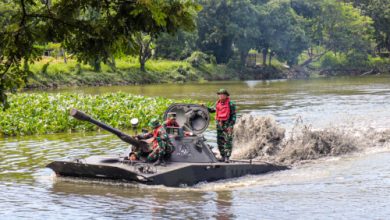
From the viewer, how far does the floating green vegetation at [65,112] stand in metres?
29.4

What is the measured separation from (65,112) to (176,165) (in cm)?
1387

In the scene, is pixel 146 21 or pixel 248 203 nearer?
pixel 146 21

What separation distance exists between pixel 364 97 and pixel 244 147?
2460cm

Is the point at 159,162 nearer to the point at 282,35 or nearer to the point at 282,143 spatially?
the point at 282,143

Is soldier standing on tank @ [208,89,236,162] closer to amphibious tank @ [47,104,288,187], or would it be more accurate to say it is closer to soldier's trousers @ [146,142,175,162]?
amphibious tank @ [47,104,288,187]

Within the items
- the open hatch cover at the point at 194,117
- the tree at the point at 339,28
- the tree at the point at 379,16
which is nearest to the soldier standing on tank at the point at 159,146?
the open hatch cover at the point at 194,117

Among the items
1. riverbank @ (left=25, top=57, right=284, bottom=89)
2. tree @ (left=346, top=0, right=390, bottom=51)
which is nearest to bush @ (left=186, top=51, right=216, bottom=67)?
riverbank @ (left=25, top=57, right=284, bottom=89)

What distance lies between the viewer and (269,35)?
9362 centimetres

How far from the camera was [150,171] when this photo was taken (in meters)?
17.4

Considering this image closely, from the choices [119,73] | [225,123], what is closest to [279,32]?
[119,73]

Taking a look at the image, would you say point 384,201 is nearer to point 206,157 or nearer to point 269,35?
point 206,157

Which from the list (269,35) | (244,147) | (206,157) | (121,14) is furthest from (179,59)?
Result: (121,14)

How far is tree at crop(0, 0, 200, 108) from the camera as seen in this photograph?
11.7 m

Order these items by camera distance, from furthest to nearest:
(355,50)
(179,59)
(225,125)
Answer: (355,50)
(179,59)
(225,125)
